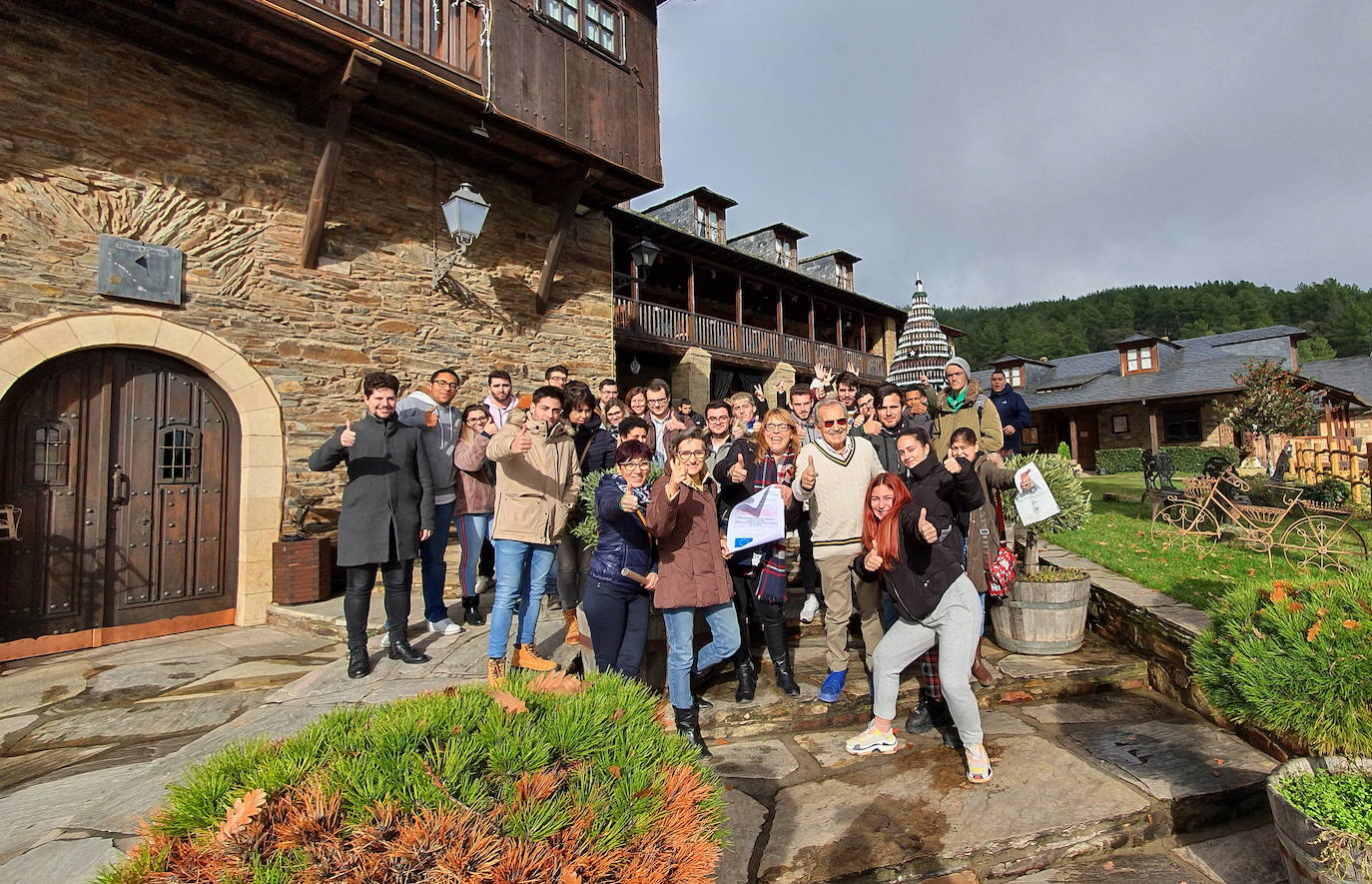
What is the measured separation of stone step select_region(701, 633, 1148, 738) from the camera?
3.58 m

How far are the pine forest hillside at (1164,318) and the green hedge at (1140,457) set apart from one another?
26.4m

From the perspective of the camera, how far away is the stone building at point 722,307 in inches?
541

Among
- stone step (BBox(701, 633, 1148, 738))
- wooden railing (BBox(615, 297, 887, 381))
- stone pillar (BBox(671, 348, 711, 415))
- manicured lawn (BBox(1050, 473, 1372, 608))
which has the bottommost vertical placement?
stone step (BBox(701, 633, 1148, 738))

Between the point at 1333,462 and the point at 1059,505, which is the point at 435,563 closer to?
the point at 1059,505


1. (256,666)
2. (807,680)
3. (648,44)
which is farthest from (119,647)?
(648,44)

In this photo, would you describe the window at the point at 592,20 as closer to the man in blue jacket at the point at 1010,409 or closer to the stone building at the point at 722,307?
the stone building at the point at 722,307

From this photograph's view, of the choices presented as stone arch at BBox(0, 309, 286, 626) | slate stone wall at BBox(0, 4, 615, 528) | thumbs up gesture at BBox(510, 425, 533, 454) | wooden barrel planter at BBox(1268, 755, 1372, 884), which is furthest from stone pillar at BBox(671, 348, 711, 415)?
wooden barrel planter at BBox(1268, 755, 1372, 884)

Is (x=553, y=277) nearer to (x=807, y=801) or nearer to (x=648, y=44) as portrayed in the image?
(x=648, y=44)

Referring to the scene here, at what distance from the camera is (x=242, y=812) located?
1189mm

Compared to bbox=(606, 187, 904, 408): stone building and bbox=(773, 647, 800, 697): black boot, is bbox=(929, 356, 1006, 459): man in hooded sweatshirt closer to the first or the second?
bbox=(773, 647, 800, 697): black boot

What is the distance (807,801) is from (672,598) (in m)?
1.08

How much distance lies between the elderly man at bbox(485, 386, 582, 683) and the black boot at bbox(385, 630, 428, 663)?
1.91 ft

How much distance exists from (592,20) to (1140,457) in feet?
72.1

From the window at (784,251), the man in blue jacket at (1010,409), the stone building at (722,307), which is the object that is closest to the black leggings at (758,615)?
the man in blue jacket at (1010,409)
